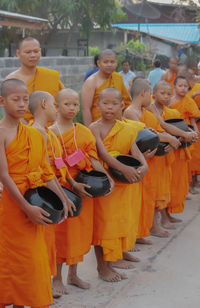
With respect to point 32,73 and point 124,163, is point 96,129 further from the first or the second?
point 32,73

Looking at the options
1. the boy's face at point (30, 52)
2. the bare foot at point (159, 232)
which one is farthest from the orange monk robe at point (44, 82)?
the bare foot at point (159, 232)

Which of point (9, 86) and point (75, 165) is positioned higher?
point (9, 86)

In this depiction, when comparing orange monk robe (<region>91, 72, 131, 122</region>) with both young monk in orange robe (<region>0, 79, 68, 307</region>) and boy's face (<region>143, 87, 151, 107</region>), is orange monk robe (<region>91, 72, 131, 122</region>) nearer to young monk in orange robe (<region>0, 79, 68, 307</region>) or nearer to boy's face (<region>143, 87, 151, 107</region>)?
boy's face (<region>143, 87, 151, 107</region>)

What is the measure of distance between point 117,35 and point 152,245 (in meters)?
26.3

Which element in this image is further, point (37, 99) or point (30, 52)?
point (30, 52)

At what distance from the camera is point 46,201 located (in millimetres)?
3416

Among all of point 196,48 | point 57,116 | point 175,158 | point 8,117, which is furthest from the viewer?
point 196,48

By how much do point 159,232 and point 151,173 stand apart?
0.75 meters

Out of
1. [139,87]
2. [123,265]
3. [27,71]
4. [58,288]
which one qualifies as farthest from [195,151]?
[58,288]

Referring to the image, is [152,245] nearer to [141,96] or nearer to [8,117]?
[141,96]

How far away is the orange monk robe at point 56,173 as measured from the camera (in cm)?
387

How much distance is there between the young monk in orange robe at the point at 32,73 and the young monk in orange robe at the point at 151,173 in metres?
0.82

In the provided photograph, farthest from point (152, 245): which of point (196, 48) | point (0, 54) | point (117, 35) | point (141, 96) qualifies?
point (117, 35)

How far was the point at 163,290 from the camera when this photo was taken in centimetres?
431
